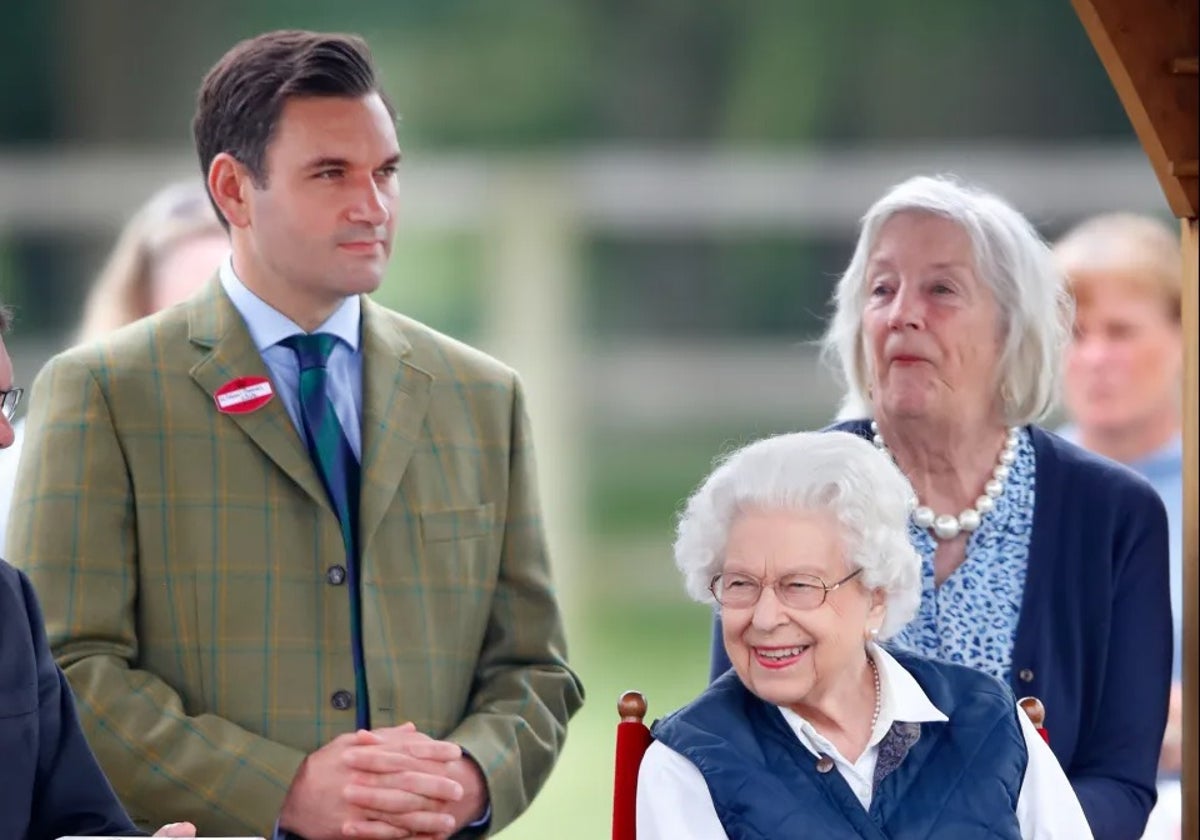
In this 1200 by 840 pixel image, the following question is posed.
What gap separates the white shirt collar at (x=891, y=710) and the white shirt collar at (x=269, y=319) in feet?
3.37

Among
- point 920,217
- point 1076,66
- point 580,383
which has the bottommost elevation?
point 580,383

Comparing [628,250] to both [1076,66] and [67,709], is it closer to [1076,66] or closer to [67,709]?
[1076,66]

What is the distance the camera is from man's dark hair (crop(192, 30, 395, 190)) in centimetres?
327

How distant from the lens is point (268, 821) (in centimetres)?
310

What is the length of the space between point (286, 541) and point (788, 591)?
0.90m

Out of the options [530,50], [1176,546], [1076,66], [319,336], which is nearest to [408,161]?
[530,50]

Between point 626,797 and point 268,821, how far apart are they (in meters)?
0.59

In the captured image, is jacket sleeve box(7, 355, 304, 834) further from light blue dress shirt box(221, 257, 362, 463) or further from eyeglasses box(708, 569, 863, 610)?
eyeglasses box(708, 569, 863, 610)

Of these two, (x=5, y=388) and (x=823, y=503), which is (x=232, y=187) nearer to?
(x=5, y=388)

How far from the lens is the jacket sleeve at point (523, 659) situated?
329 cm

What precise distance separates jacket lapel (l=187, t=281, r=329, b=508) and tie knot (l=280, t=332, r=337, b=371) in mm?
59

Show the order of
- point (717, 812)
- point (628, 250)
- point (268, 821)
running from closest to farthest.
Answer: point (717, 812) → point (268, 821) → point (628, 250)

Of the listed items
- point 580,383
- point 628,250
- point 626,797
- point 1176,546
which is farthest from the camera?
point 628,250

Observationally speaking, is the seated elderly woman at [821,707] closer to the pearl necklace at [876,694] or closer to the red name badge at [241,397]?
the pearl necklace at [876,694]
